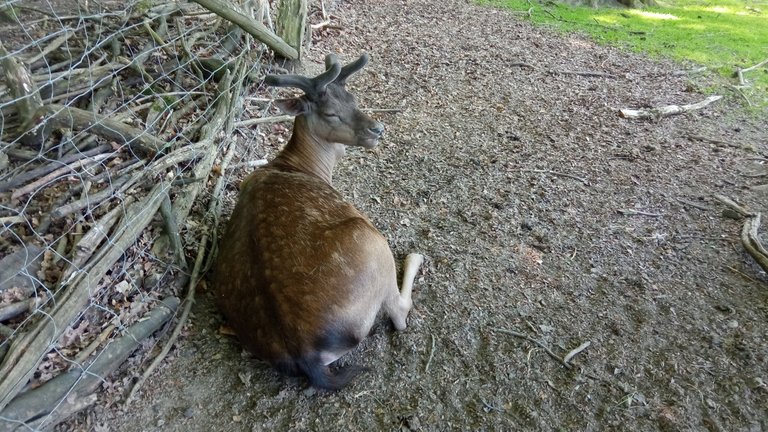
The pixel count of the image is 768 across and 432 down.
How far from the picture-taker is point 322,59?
752cm

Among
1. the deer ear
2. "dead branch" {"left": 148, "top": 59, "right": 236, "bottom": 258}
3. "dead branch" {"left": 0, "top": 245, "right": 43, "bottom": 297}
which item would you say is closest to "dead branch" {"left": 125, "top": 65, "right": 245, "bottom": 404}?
"dead branch" {"left": 148, "top": 59, "right": 236, "bottom": 258}

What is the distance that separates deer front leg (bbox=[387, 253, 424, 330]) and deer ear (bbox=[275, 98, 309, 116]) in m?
1.59

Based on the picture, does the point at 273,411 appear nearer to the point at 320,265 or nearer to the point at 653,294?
the point at 320,265

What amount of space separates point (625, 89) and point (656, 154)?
1.99m

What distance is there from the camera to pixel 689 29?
10.6 metres

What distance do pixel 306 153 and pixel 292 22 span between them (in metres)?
3.06

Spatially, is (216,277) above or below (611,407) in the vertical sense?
above

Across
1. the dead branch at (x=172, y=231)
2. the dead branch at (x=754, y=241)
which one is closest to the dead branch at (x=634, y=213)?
the dead branch at (x=754, y=241)

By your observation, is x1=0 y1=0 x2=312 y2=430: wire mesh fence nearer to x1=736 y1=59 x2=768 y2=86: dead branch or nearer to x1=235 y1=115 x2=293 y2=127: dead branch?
x1=235 y1=115 x2=293 y2=127: dead branch

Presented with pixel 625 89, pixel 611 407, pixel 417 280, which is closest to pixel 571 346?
pixel 611 407

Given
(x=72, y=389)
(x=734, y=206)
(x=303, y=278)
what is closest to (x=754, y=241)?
(x=734, y=206)

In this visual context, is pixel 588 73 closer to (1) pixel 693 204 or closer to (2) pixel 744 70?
(2) pixel 744 70

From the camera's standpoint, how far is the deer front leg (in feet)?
12.1

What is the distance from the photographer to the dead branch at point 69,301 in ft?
8.77
